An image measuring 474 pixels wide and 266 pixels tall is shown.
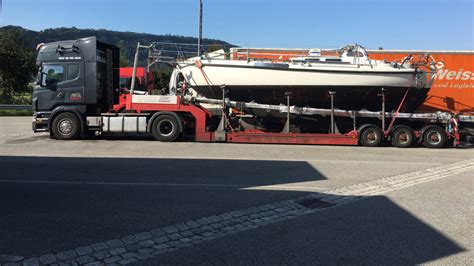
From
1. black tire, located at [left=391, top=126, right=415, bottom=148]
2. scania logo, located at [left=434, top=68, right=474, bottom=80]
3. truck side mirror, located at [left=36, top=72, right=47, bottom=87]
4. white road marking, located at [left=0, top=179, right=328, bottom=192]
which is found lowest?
white road marking, located at [left=0, top=179, right=328, bottom=192]

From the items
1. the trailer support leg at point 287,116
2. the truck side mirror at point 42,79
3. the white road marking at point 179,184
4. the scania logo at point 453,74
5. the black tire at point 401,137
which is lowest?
the white road marking at point 179,184

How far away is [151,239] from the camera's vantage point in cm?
484

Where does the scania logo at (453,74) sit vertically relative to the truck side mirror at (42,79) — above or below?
above

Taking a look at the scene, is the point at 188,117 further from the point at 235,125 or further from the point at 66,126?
the point at 66,126

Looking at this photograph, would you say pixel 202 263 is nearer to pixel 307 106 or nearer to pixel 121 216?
pixel 121 216

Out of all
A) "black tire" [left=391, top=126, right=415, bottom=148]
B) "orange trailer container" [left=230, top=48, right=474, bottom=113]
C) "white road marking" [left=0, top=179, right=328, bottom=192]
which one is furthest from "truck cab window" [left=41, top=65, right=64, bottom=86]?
"black tire" [left=391, top=126, right=415, bottom=148]

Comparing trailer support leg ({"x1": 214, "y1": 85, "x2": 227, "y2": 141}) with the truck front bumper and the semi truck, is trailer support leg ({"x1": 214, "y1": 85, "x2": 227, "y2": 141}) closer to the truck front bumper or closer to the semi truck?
the semi truck

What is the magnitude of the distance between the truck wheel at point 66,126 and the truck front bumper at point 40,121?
305 millimetres

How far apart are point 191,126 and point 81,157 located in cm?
489

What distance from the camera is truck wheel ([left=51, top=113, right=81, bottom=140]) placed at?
14875 mm

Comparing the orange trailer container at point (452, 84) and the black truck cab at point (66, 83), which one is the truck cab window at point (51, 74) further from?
the orange trailer container at point (452, 84)

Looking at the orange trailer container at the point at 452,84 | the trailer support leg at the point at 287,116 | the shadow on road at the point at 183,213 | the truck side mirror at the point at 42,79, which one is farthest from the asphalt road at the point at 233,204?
the orange trailer container at the point at 452,84

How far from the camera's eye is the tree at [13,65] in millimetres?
33406

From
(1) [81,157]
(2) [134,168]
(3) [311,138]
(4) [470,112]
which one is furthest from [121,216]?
(4) [470,112]
